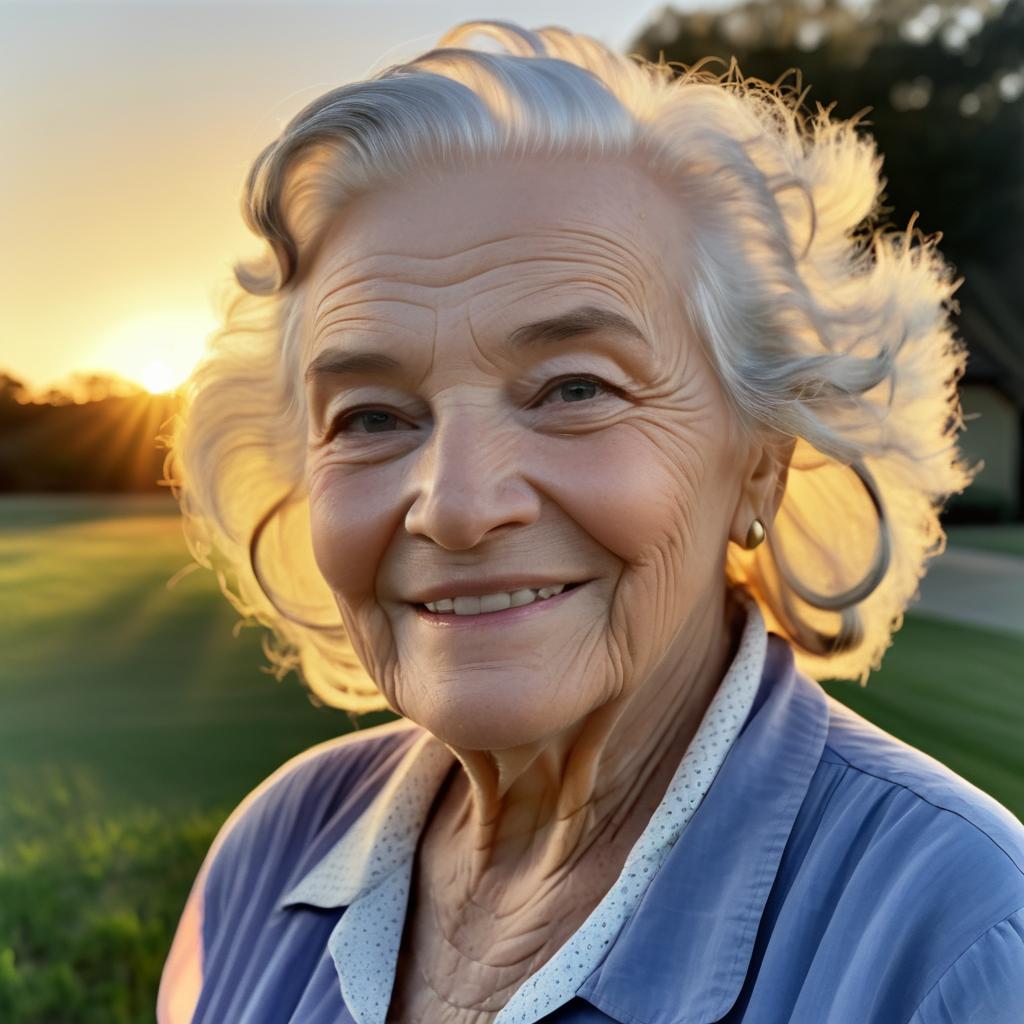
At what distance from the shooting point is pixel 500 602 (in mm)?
1334

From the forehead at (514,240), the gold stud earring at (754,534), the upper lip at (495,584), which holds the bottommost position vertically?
the upper lip at (495,584)

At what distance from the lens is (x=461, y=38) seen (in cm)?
151

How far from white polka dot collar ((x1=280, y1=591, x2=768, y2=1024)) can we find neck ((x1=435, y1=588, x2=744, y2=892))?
0.06 m

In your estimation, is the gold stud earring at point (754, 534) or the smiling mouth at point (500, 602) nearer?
the smiling mouth at point (500, 602)

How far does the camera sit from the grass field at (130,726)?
10.1ft

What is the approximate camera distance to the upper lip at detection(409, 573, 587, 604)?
4.32 feet

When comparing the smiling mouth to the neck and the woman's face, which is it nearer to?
the woman's face

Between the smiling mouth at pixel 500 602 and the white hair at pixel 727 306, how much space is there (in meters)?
0.38

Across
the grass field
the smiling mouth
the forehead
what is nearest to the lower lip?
the smiling mouth

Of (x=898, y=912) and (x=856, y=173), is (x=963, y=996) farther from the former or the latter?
(x=856, y=173)

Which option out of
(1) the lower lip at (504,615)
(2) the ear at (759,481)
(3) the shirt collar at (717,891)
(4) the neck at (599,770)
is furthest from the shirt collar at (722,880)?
(1) the lower lip at (504,615)

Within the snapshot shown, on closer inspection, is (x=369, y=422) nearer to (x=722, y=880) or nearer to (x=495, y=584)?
(x=495, y=584)

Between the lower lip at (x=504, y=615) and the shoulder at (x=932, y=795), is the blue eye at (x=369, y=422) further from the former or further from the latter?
the shoulder at (x=932, y=795)

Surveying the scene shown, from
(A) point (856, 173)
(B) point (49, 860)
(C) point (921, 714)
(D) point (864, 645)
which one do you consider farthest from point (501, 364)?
(B) point (49, 860)
